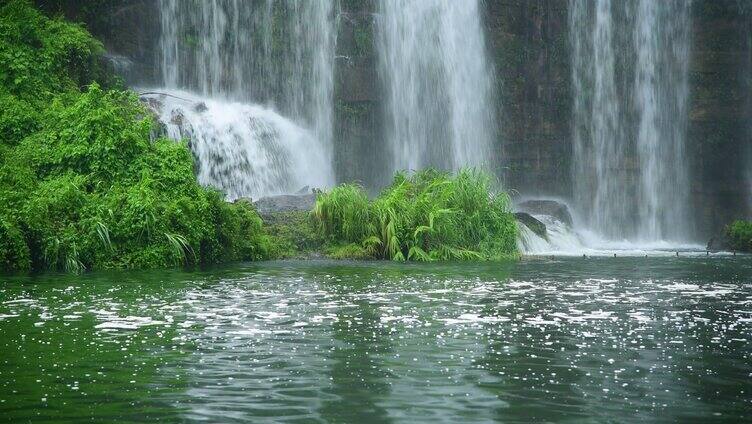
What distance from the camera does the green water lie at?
27.1ft

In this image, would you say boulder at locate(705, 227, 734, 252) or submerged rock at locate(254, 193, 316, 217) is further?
boulder at locate(705, 227, 734, 252)

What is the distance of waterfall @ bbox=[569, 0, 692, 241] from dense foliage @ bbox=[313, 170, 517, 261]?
16388 millimetres

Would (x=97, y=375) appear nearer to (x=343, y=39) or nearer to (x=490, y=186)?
(x=490, y=186)

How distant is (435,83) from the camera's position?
43.0 meters

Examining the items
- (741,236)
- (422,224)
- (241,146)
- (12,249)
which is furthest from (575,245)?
(12,249)

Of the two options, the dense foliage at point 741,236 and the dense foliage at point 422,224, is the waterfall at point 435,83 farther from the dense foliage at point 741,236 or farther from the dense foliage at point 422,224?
the dense foliage at point 422,224

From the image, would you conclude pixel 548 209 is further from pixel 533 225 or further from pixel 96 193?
pixel 96 193

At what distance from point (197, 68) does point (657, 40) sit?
19219 mm

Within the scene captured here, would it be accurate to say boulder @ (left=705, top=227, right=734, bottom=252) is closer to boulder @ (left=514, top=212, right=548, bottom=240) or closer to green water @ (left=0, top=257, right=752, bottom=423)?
boulder @ (left=514, top=212, right=548, bottom=240)

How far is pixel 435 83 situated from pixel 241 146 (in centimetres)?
1146

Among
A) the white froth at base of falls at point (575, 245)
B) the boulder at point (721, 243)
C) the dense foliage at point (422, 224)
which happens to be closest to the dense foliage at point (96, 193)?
the dense foliage at point (422, 224)

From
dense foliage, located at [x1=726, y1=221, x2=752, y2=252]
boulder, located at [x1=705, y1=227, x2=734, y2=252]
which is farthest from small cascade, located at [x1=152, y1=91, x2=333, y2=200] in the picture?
dense foliage, located at [x1=726, y1=221, x2=752, y2=252]

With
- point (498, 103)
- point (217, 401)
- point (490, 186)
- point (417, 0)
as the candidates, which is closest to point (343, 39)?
point (417, 0)

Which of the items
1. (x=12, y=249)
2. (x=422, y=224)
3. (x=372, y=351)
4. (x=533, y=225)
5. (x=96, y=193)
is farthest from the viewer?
(x=533, y=225)
